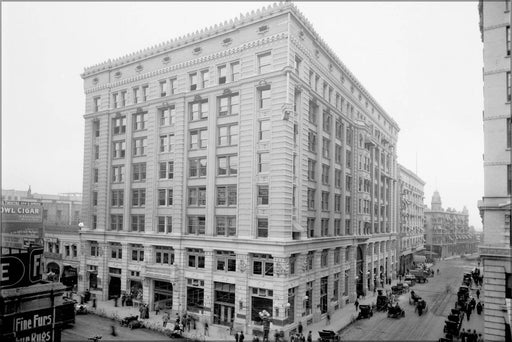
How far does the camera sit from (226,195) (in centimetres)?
3962

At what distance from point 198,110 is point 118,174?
1490cm

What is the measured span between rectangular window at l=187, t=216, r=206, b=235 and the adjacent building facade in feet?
159

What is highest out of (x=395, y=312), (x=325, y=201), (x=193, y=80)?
(x=193, y=80)

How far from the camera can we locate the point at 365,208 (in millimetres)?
56625

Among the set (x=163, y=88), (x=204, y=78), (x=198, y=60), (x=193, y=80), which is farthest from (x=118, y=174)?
(x=198, y=60)

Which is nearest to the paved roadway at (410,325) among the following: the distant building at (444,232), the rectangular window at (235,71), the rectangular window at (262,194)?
the rectangular window at (262,194)

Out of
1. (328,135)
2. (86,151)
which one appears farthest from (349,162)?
(86,151)

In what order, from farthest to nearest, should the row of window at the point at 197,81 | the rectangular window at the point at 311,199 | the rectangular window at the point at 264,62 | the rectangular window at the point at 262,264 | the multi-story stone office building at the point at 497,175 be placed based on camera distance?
the rectangular window at the point at 311,199 → the row of window at the point at 197,81 → the rectangular window at the point at 264,62 → the rectangular window at the point at 262,264 → the multi-story stone office building at the point at 497,175

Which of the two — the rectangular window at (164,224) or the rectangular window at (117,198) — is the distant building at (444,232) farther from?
the rectangular window at (117,198)

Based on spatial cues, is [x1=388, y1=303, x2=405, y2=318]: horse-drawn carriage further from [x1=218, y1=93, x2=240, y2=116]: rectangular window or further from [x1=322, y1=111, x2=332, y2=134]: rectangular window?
[x1=218, y1=93, x2=240, y2=116]: rectangular window

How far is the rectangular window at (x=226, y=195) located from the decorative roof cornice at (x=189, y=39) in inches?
637

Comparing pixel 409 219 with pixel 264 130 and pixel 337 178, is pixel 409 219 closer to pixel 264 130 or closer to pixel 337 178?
pixel 337 178

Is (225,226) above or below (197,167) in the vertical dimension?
below

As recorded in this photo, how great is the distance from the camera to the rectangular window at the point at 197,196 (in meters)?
41.7
